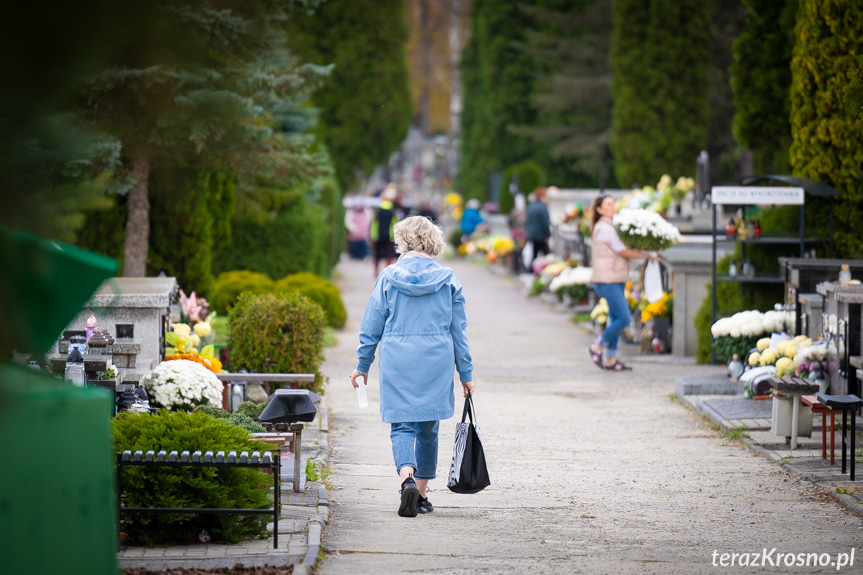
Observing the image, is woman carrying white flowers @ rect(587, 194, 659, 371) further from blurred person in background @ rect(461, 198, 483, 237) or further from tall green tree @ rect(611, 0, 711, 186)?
blurred person in background @ rect(461, 198, 483, 237)

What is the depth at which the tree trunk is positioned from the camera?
12.8 meters

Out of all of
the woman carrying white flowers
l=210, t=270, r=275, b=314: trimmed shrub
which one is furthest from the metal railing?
l=210, t=270, r=275, b=314: trimmed shrub

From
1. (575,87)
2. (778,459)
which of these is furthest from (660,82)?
(778,459)

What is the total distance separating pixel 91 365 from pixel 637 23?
23.6 m

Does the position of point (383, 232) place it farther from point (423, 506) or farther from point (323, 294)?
point (423, 506)

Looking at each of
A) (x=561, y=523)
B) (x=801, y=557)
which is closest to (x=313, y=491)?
(x=561, y=523)

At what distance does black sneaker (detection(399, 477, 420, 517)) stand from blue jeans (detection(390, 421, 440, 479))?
10 centimetres

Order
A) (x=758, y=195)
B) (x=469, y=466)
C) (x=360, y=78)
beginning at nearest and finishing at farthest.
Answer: (x=469, y=466)
(x=758, y=195)
(x=360, y=78)

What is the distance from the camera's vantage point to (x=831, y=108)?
11.9 meters

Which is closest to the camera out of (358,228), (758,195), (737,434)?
(737,434)

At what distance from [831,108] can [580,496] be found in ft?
20.5

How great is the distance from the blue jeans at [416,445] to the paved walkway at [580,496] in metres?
0.32

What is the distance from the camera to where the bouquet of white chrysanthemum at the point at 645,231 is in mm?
13359

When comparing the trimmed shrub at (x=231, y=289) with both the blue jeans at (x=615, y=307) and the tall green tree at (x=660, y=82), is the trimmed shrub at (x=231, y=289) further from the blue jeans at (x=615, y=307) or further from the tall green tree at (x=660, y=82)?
the tall green tree at (x=660, y=82)
